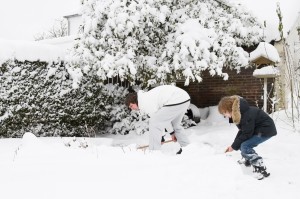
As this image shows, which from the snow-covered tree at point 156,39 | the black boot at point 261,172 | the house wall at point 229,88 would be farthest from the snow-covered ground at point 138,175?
the house wall at point 229,88

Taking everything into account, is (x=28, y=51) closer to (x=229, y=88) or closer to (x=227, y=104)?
(x=227, y=104)

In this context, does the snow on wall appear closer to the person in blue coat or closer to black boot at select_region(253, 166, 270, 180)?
the person in blue coat

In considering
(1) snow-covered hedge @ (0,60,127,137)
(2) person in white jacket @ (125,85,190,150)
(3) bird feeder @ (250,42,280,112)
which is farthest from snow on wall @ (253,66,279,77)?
(1) snow-covered hedge @ (0,60,127,137)

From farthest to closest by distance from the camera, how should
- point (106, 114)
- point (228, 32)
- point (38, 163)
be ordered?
point (106, 114)
point (228, 32)
point (38, 163)

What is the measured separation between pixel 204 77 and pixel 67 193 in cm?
783

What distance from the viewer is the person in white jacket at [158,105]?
5398mm

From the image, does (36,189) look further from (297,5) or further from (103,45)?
(297,5)

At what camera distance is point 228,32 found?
8000mm

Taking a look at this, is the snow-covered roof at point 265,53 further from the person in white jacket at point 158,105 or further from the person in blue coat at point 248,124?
the person in blue coat at point 248,124

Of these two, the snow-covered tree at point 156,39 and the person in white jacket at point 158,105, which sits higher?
the snow-covered tree at point 156,39

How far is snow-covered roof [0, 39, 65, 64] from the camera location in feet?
25.1

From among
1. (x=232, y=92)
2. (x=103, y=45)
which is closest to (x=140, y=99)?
(x=103, y=45)

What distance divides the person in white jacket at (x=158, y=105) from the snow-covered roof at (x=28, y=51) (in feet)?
11.5


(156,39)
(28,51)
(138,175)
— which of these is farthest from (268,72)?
(28,51)
